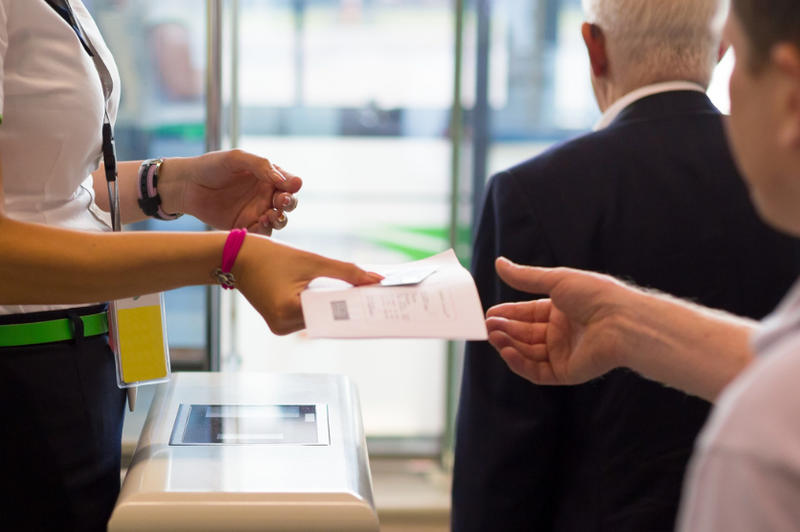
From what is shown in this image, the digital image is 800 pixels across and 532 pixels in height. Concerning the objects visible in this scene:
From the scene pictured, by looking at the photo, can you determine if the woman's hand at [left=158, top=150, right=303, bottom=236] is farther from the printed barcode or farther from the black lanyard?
the printed barcode

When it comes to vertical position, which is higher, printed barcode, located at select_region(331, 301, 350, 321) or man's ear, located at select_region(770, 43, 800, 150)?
man's ear, located at select_region(770, 43, 800, 150)

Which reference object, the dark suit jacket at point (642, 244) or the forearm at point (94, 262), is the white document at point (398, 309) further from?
the dark suit jacket at point (642, 244)

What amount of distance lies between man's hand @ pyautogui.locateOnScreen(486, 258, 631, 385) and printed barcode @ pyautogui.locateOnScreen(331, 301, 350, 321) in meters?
0.26

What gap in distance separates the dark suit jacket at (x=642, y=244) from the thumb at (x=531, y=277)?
16 cm

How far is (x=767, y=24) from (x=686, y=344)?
1.58 ft

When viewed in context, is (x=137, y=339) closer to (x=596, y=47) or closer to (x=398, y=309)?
(x=398, y=309)

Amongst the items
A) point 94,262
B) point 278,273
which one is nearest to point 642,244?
point 278,273

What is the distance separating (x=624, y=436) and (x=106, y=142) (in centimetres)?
93

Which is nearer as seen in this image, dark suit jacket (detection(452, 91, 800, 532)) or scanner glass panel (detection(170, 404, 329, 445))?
scanner glass panel (detection(170, 404, 329, 445))

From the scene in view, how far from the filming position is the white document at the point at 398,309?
89cm

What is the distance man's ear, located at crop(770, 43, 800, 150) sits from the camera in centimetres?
50

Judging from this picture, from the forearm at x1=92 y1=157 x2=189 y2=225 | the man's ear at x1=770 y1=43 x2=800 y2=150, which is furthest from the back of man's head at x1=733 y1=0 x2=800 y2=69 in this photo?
the forearm at x1=92 y1=157 x2=189 y2=225

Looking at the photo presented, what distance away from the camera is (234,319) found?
3020mm

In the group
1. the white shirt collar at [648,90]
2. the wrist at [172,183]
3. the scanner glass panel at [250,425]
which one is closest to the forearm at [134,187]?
the wrist at [172,183]
